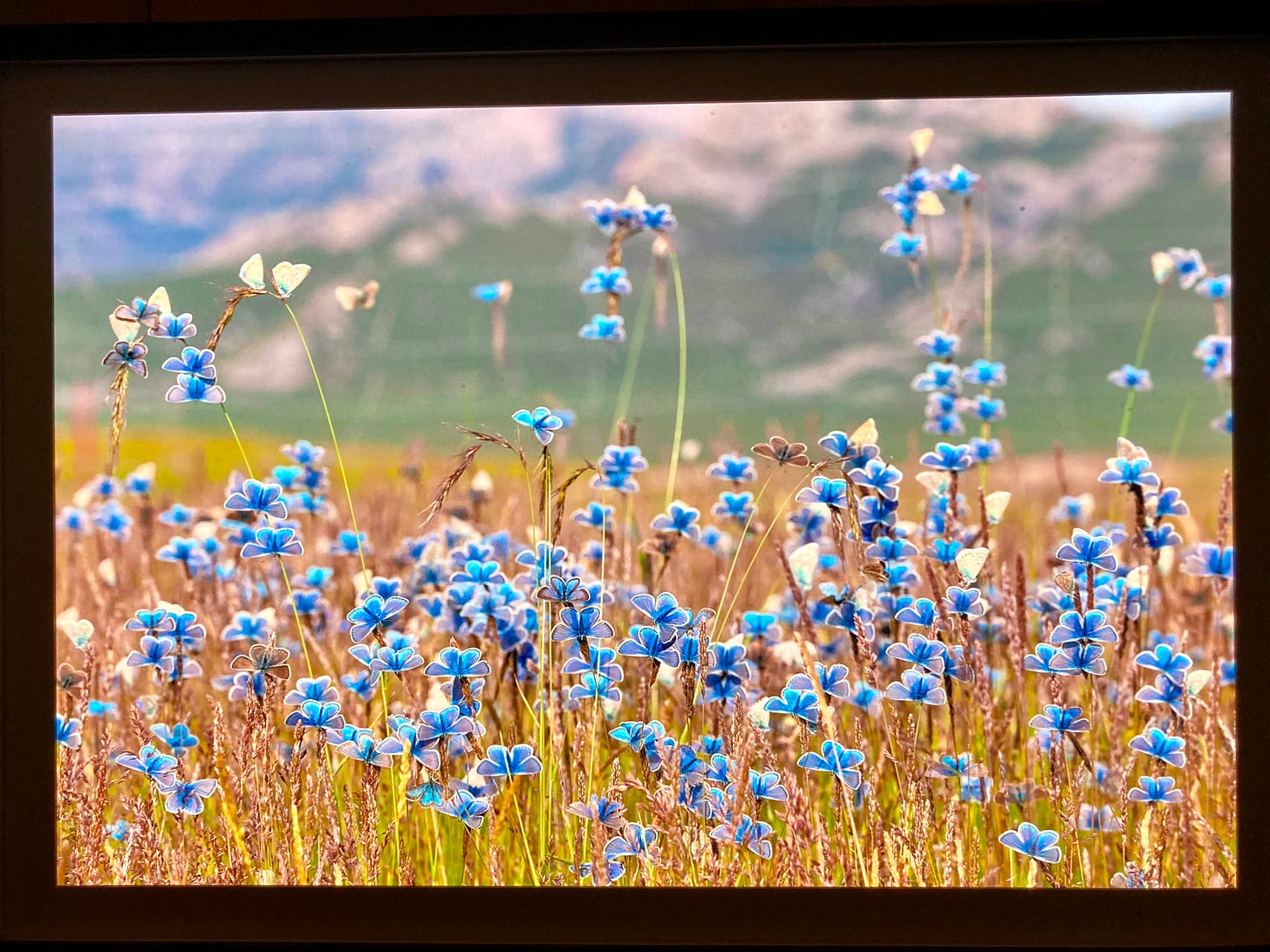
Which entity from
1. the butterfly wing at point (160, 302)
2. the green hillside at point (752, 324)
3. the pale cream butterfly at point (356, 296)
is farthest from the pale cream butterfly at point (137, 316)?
the green hillside at point (752, 324)

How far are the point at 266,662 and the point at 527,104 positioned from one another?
85 cm

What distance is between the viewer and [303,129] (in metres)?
3.41

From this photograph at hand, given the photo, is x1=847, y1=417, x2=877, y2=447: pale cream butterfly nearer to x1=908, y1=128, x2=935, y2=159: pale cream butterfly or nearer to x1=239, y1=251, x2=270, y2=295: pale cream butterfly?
x1=908, y1=128, x2=935, y2=159: pale cream butterfly

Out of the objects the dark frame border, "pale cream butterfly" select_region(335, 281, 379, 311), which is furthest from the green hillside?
the dark frame border

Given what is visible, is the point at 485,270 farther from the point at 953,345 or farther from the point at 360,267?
the point at 953,345

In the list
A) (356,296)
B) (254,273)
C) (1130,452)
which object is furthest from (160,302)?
(1130,452)

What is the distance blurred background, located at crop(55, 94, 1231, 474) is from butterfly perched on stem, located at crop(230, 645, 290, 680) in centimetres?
73

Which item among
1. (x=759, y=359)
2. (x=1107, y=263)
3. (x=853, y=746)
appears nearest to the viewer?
(x=853, y=746)

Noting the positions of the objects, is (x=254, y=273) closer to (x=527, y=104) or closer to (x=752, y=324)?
(x=527, y=104)

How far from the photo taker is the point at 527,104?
4.48ft

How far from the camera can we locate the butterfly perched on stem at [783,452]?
1.23 m

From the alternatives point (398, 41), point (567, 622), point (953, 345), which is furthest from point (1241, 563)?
point (398, 41)

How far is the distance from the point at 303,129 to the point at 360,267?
102 cm

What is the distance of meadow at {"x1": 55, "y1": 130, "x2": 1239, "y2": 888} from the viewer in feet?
4.19
